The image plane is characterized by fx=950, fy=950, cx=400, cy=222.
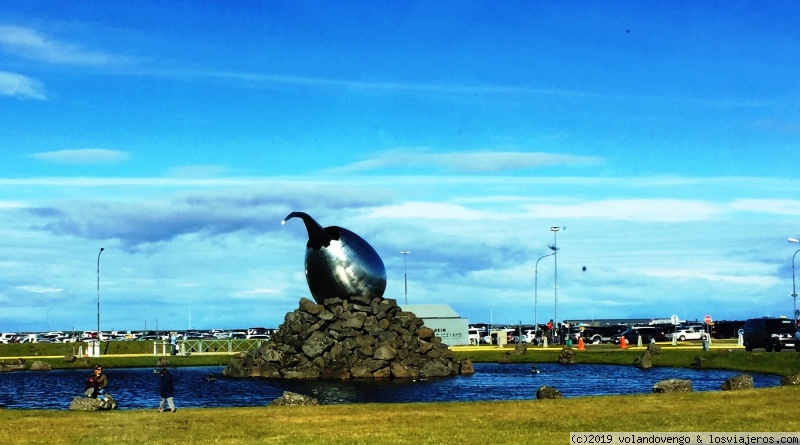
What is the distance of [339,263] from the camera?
52.2 m

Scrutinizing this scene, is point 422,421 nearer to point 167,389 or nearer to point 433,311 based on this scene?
point 167,389

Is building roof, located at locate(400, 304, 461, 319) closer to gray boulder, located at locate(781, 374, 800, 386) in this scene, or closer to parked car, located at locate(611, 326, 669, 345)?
parked car, located at locate(611, 326, 669, 345)

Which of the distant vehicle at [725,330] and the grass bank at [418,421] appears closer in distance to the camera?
the grass bank at [418,421]

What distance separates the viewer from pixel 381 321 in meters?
51.9

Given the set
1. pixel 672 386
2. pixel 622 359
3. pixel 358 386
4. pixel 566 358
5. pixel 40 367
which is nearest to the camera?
pixel 672 386

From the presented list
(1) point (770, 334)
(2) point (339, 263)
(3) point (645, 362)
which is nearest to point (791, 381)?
(3) point (645, 362)

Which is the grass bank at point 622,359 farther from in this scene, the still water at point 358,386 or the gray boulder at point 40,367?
the still water at point 358,386

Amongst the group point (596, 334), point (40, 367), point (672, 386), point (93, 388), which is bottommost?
point (596, 334)

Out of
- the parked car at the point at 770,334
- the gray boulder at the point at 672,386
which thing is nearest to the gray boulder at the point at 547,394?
the gray boulder at the point at 672,386

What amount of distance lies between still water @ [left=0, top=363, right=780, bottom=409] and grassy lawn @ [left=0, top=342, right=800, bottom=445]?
676 cm

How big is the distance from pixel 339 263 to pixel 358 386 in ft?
34.7

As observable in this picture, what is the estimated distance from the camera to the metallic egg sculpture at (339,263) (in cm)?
5184

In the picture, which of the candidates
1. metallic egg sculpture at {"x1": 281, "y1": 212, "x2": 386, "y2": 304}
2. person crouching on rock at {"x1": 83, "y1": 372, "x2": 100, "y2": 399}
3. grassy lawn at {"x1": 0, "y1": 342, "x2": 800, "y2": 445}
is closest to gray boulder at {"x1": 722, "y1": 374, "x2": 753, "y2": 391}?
grassy lawn at {"x1": 0, "y1": 342, "x2": 800, "y2": 445}

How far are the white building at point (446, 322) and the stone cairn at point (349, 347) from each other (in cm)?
3557
